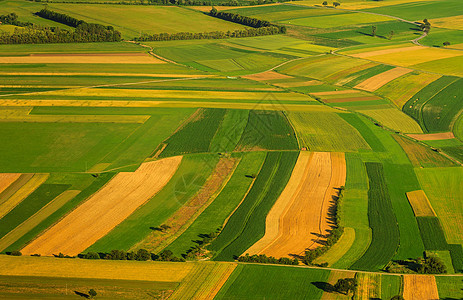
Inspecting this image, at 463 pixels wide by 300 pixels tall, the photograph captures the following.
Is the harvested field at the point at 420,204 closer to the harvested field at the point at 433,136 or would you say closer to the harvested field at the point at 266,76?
the harvested field at the point at 433,136

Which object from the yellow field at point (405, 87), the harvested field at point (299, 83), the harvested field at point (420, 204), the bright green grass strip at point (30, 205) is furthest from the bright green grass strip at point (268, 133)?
the yellow field at point (405, 87)

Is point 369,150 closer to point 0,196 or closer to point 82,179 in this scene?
point 82,179

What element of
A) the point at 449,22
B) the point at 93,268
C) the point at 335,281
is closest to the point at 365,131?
the point at 335,281

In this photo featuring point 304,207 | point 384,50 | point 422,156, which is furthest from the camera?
point 384,50

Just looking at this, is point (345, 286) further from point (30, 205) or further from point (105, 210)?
Result: point (30, 205)

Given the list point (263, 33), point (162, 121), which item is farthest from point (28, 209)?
point (263, 33)

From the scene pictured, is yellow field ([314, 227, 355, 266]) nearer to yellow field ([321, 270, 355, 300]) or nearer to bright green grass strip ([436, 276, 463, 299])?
yellow field ([321, 270, 355, 300])

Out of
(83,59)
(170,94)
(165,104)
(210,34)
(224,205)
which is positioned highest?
(210,34)
